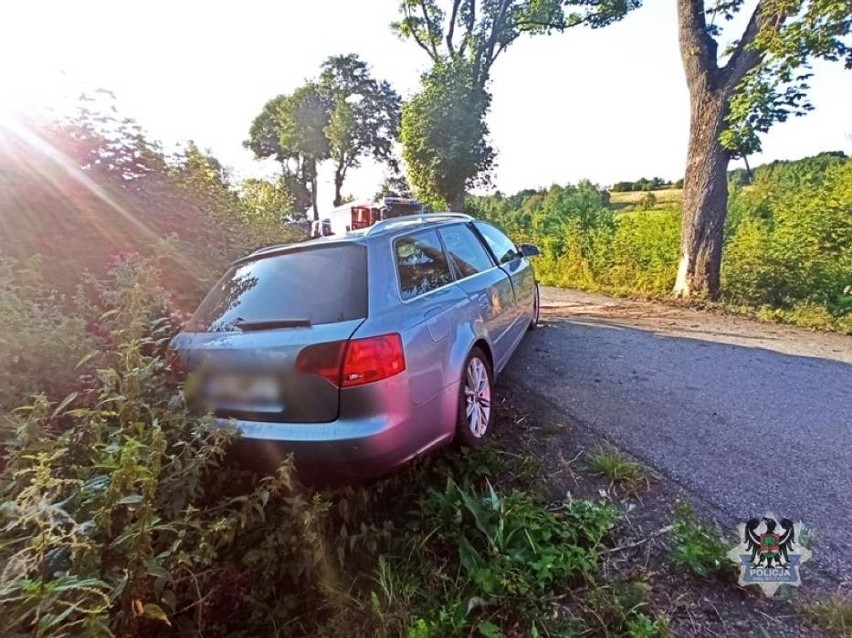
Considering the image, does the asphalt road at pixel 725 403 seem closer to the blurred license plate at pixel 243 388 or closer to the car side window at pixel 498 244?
the car side window at pixel 498 244

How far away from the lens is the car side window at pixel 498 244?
4258 millimetres

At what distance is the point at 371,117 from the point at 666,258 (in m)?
30.2

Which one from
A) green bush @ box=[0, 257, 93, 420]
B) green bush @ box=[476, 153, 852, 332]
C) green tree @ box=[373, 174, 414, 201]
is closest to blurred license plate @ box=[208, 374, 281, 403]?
green bush @ box=[0, 257, 93, 420]

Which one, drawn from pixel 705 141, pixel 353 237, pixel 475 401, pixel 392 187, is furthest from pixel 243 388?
A: pixel 392 187

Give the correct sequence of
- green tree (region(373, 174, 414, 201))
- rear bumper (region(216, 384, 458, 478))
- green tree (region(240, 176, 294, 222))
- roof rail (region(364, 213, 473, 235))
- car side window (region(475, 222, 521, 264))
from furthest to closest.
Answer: green tree (region(373, 174, 414, 201)) → green tree (region(240, 176, 294, 222)) → car side window (region(475, 222, 521, 264)) → roof rail (region(364, 213, 473, 235)) → rear bumper (region(216, 384, 458, 478))

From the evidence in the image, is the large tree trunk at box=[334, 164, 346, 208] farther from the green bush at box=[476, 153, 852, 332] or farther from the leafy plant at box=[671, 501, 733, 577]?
the leafy plant at box=[671, 501, 733, 577]

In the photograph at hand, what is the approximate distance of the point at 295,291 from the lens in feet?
7.71

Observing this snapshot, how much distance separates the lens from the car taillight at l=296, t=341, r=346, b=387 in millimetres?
2008

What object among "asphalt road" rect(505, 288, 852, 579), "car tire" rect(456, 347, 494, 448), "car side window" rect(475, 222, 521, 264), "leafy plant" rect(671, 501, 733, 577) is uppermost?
"car side window" rect(475, 222, 521, 264)

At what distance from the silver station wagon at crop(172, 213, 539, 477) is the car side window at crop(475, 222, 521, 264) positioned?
4.47 ft

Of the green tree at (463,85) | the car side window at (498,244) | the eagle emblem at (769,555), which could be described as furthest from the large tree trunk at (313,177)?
the eagle emblem at (769,555)

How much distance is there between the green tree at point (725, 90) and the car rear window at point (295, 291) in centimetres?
692

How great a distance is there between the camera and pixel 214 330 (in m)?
2.44

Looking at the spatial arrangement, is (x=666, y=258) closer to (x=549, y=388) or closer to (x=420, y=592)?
(x=549, y=388)
